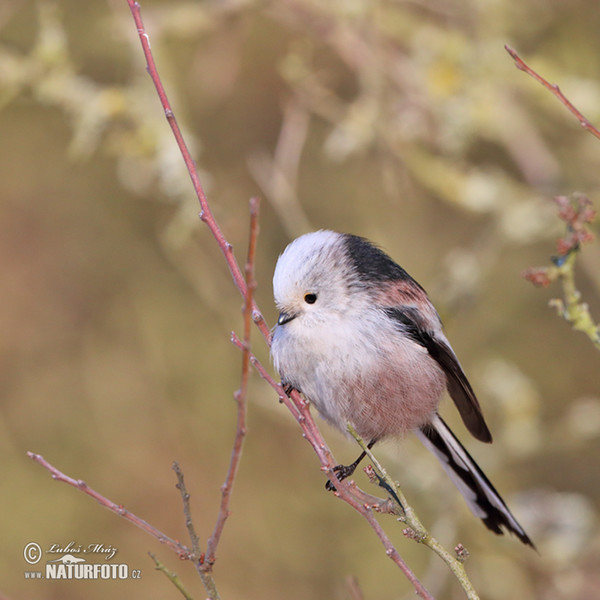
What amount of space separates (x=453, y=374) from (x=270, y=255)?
79.0 inches

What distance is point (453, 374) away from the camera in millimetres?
2910

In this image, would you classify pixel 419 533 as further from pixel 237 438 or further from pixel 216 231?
pixel 216 231

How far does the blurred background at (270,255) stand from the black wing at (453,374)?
35 cm

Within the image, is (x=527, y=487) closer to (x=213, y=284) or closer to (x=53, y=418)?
(x=213, y=284)

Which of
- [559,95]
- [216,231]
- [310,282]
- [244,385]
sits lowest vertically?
[310,282]

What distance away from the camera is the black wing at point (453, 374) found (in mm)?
2781

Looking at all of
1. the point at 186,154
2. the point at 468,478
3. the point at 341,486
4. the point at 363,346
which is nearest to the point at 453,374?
the point at 468,478

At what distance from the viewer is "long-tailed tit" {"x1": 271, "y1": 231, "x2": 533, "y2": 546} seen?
252cm

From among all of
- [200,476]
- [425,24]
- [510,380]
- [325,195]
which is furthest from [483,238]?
[200,476]

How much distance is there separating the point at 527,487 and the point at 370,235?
5.48 feet

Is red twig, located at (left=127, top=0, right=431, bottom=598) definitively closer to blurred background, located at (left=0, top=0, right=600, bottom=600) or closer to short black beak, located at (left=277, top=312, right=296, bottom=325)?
short black beak, located at (left=277, top=312, right=296, bottom=325)

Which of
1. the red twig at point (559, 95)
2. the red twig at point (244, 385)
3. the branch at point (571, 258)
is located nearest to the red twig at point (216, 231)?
the red twig at point (244, 385)

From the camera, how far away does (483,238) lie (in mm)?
3734

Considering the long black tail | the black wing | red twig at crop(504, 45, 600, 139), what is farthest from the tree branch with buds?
the long black tail
